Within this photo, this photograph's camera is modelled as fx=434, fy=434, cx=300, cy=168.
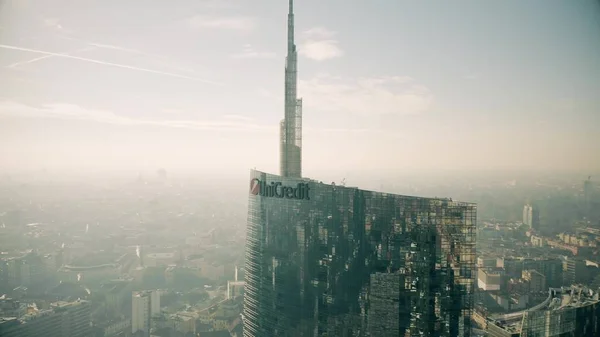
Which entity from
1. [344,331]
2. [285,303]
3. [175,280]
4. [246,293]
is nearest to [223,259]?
[175,280]

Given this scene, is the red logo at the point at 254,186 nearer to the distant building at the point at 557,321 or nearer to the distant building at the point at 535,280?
the distant building at the point at 557,321

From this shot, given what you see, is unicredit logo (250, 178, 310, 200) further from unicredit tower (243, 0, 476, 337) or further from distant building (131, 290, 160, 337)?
distant building (131, 290, 160, 337)

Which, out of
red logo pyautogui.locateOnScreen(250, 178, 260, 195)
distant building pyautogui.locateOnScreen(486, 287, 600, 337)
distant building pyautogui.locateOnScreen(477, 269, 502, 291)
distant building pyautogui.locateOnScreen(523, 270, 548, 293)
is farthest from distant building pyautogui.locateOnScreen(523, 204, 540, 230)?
red logo pyautogui.locateOnScreen(250, 178, 260, 195)

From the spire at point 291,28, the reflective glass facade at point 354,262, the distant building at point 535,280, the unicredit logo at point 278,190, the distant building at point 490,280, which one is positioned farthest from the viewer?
the distant building at point 535,280

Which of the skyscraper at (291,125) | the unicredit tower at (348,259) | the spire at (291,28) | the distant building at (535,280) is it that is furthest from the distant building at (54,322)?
the distant building at (535,280)

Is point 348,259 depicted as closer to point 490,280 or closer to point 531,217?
point 490,280

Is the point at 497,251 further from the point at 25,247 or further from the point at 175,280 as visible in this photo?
Result: the point at 25,247
